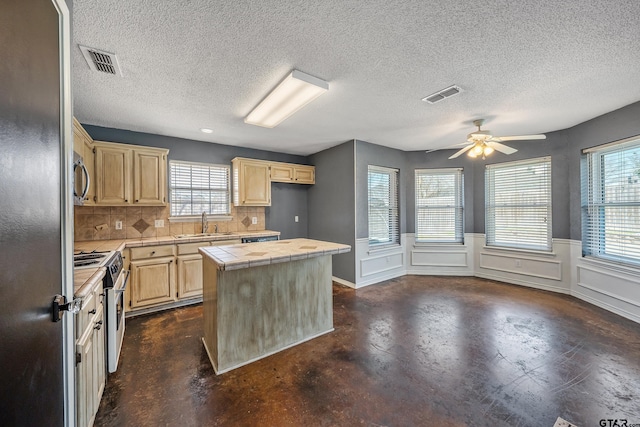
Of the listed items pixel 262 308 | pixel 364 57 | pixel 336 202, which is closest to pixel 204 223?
pixel 336 202

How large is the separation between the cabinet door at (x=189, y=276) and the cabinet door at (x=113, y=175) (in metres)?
1.08

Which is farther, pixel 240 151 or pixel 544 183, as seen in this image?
pixel 240 151

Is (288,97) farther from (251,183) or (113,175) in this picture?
(113,175)

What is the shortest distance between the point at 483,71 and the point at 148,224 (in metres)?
4.50

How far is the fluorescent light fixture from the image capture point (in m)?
2.23

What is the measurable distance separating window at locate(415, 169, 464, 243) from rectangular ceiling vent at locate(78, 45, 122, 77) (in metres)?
4.80

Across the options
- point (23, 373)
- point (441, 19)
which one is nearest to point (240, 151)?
point (441, 19)

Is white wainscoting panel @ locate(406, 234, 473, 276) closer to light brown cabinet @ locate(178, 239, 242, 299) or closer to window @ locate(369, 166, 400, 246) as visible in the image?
window @ locate(369, 166, 400, 246)

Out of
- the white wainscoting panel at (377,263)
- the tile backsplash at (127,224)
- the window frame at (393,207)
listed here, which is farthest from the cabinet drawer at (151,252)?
the window frame at (393,207)

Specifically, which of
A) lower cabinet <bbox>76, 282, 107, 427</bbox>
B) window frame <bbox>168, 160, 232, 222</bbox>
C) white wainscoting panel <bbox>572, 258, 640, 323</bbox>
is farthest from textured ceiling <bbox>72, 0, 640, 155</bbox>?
white wainscoting panel <bbox>572, 258, 640, 323</bbox>

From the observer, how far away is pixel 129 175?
3.37 metres

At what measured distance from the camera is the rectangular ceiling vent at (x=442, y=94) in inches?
98.3

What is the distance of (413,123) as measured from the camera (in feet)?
11.5

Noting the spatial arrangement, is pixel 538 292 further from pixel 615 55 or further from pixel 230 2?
pixel 230 2
